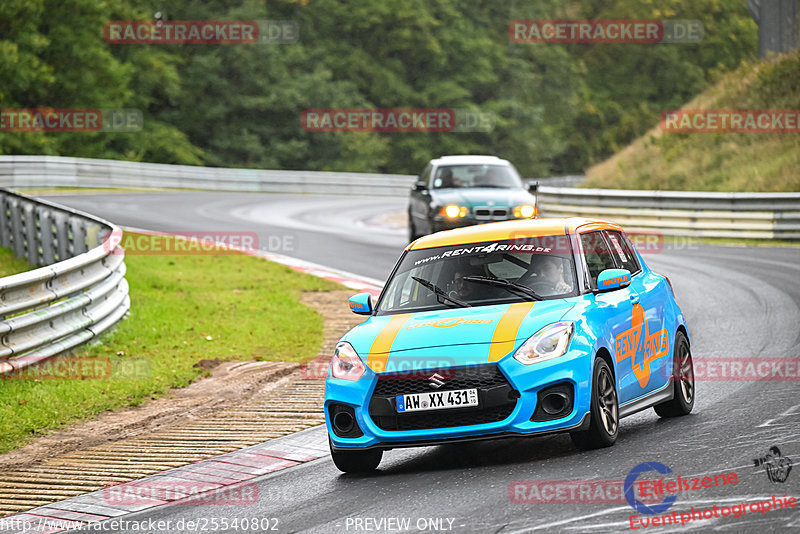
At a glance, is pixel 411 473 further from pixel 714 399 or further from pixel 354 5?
pixel 354 5

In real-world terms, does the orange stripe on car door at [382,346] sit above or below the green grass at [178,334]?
above

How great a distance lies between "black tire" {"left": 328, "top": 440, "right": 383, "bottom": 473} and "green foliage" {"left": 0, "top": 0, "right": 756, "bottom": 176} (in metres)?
42.6

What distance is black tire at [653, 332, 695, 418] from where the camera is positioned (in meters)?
8.84

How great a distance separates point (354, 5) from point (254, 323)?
55389mm

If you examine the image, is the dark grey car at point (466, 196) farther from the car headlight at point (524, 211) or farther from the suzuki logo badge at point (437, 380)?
the suzuki logo badge at point (437, 380)

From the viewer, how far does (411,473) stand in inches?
300

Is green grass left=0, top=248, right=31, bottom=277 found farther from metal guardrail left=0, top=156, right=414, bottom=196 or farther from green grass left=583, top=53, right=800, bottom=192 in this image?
metal guardrail left=0, top=156, right=414, bottom=196

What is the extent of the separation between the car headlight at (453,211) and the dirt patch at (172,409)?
7607 mm

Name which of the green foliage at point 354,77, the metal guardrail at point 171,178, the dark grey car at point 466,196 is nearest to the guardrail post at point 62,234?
the dark grey car at point 466,196

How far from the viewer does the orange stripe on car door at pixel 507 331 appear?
7.38 m

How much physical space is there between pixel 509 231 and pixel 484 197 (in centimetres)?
1211

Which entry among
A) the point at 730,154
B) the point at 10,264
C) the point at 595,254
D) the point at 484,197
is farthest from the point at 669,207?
the point at 595,254

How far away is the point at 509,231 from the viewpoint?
29.1ft

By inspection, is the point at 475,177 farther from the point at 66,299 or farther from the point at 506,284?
the point at 506,284
